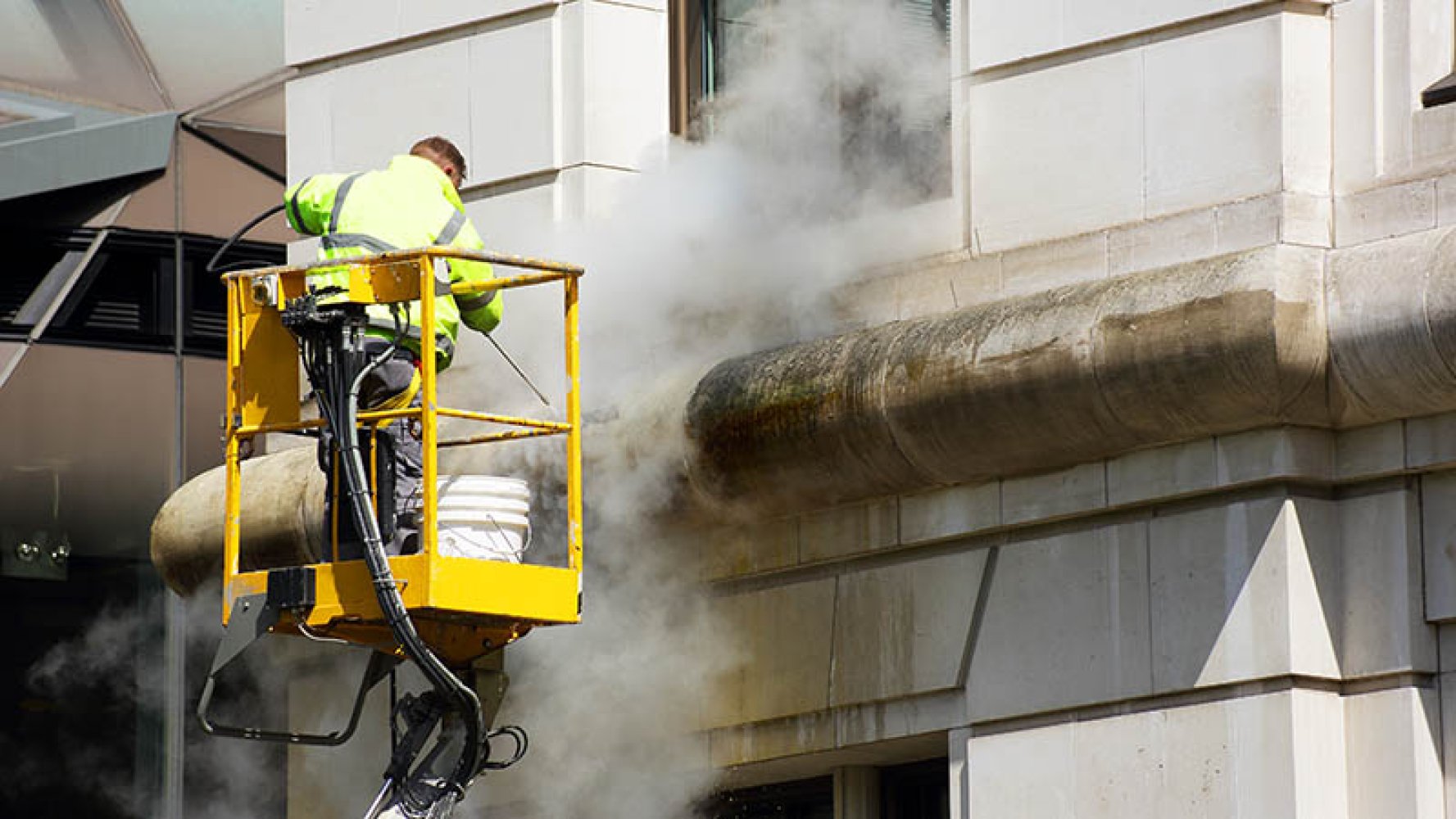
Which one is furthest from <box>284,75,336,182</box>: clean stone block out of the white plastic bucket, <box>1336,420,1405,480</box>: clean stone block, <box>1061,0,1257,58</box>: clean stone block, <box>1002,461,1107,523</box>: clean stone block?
<box>1336,420,1405,480</box>: clean stone block

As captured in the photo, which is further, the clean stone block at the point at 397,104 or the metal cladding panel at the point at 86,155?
the metal cladding panel at the point at 86,155

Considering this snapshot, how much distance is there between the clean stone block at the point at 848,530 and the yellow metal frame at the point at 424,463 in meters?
1.03

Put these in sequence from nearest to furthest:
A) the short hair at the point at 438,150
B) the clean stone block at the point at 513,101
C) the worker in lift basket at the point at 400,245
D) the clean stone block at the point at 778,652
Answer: the worker in lift basket at the point at 400,245, the short hair at the point at 438,150, the clean stone block at the point at 778,652, the clean stone block at the point at 513,101

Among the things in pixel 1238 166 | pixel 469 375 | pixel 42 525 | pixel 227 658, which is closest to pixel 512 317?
pixel 469 375

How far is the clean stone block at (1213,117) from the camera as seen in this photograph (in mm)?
12477

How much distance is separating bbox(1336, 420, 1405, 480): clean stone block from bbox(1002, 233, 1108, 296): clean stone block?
3.99 ft

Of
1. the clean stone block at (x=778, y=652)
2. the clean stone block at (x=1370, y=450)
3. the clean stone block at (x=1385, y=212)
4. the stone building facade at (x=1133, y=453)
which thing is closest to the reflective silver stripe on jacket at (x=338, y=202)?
the stone building facade at (x=1133, y=453)

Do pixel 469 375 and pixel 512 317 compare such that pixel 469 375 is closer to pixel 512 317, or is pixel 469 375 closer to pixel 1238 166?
pixel 512 317

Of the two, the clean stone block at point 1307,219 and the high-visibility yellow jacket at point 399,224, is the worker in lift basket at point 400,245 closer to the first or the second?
the high-visibility yellow jacket at point 399,224

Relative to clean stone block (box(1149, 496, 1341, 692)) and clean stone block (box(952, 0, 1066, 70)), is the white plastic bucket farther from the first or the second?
clean stone block (box(952, 0, 1066, 70))

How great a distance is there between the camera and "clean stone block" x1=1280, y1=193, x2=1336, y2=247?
12273mm

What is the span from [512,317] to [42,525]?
540 cm

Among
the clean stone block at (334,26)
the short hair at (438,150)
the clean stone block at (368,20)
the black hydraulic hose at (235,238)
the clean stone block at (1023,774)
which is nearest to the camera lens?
the clean stone block at (1023,774)

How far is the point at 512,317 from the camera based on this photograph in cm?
1555
